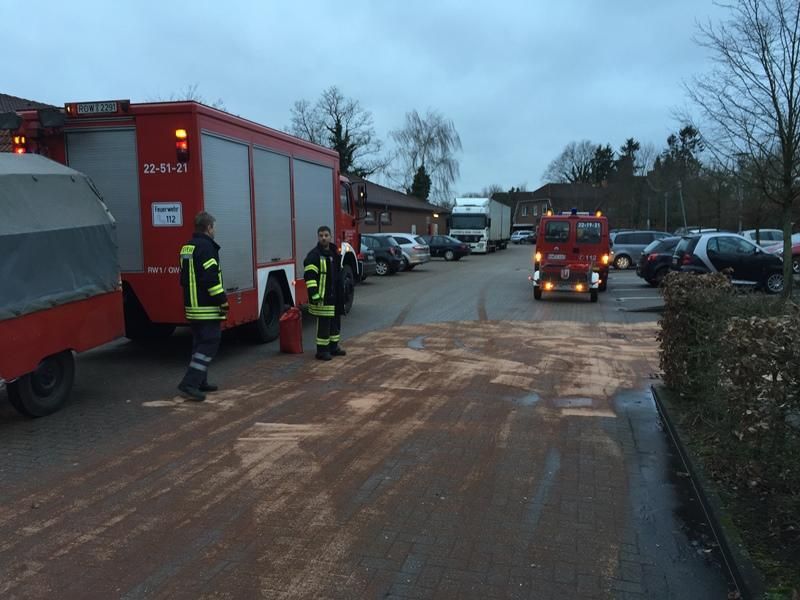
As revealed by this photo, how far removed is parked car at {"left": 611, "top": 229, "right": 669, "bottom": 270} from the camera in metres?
29.8

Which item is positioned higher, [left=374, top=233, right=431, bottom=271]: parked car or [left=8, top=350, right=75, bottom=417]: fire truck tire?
[left=374, top=233, right=431, bottom=271]: parked car

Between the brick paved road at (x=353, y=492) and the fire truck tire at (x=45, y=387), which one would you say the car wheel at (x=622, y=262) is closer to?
the brick paved road at (x=353, y=492)

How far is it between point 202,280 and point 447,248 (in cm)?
3247

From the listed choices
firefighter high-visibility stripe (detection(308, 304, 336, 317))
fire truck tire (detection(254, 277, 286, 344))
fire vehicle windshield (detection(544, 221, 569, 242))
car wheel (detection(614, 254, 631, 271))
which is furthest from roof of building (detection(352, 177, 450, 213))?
firefighter high-visibility stripe (detection(308, 304, 336, 317))

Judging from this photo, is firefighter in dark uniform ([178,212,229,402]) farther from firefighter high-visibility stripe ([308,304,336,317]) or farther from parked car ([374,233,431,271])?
parked car ([374,233,431,271])

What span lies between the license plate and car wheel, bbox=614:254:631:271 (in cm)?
2575

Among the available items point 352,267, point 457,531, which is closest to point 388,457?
point 457,531

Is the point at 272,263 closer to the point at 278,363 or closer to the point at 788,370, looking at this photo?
the point at 278,363

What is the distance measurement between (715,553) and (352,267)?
35.0ft

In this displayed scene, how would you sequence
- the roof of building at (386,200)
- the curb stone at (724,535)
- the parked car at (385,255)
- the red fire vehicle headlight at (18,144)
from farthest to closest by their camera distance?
the roof of building at (386,200) → the parked car at (385,255) → the red fire vehicle headlight at (18,144) → the curb stone at (724,535)

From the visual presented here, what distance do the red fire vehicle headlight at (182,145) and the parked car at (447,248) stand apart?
101 ft

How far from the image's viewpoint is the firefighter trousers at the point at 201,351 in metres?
6.94

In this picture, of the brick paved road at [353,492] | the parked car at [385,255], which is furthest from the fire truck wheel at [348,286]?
the parked car at [385,255]

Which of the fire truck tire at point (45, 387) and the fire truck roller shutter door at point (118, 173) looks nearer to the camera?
the fire truck tire at point (45, 387)
